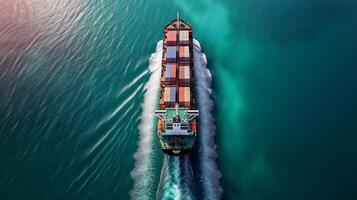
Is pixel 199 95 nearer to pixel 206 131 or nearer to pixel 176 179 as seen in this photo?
pixel 206 131

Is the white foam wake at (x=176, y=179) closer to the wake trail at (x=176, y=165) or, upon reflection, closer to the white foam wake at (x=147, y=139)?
the wake trail at (x=176, y=165)

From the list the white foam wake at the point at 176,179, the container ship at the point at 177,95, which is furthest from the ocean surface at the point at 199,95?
the container ship at the point at 177,95

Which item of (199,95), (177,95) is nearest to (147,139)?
(177,95)

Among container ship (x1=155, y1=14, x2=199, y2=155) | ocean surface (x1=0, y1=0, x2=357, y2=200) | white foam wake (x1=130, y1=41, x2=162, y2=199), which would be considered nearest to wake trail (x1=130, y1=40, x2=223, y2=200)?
white foam wake (x1=130, y1=41, x2=162, y2=199)

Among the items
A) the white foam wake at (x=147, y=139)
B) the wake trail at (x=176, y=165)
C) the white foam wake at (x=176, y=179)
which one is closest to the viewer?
the white foam wake at (x=176, y=179)

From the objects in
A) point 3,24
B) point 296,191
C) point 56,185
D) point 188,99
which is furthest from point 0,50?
→ point 296,191

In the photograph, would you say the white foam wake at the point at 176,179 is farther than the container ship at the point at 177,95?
No

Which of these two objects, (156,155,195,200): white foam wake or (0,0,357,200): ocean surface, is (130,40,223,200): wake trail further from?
(0,0,357,200): ocean surface

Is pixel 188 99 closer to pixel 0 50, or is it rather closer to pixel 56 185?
pixel 56 185
